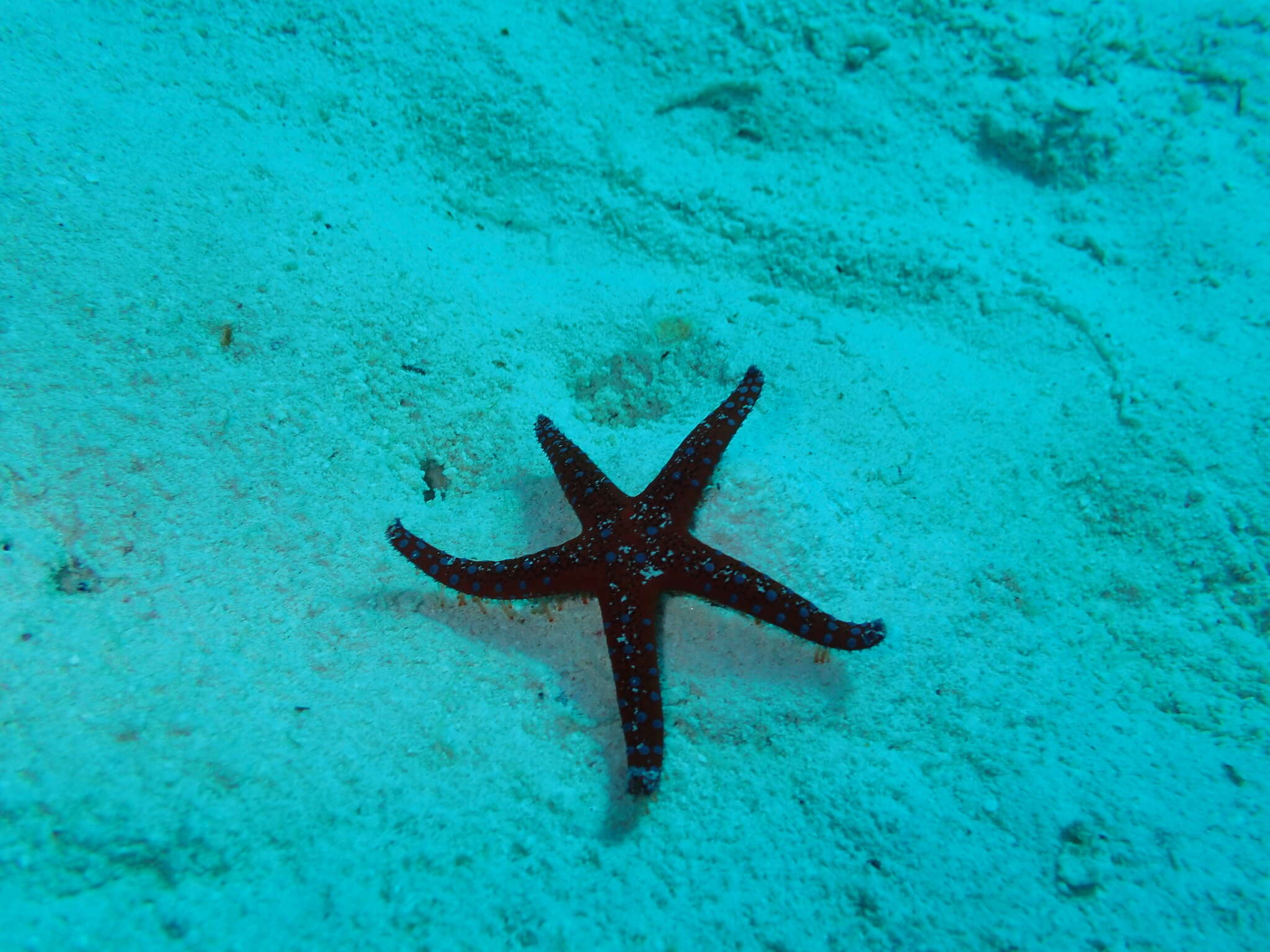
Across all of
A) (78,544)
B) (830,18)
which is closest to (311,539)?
(78,544)

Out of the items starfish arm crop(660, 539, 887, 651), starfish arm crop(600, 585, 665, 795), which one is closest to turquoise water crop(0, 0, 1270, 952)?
starfish arm crop(600, 585, 665, 795)

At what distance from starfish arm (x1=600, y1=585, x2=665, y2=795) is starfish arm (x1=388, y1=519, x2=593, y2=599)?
0.70ft

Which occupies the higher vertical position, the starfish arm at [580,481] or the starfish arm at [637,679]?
the starfish arm at [580,481]

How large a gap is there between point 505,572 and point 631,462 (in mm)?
1156

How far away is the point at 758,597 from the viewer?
2.86m

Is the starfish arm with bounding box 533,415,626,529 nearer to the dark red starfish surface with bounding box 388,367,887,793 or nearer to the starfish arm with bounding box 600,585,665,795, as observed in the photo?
the dark red starfish surface with bounding box 388,367,887,793

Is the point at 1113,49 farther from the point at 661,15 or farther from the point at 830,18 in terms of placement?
the point at 661,15

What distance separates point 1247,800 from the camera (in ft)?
8.54

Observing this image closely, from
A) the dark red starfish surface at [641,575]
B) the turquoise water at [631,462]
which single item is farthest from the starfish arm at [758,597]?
the turquoise water at [631,462]

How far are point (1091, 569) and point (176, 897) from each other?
420cm

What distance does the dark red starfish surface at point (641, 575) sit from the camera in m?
2.72

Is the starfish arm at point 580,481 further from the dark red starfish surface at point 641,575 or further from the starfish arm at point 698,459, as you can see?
the starfish arm at point 698,459

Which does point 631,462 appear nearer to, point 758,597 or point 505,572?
point 505,572

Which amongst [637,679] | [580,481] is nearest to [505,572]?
[580,481]
